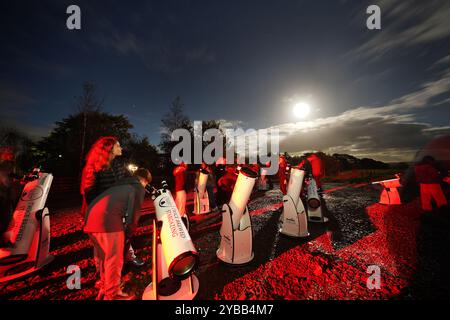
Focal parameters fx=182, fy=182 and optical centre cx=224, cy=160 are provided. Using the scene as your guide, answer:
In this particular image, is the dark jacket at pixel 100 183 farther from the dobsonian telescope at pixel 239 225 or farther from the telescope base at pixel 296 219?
the telescope base at pixel 296 219

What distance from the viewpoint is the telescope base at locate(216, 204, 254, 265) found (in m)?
3.40

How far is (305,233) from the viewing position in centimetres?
453

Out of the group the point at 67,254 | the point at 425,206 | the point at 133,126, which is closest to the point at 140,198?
the point at 67,254

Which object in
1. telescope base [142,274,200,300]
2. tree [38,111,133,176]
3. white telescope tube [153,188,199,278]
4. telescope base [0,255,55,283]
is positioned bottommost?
telescope base [0,255,55,283]

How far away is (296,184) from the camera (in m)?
4.63

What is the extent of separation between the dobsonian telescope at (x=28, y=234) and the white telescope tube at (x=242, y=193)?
3.72 m

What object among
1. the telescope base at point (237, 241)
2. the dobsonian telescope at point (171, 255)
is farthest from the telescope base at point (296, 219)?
the dobsonian telescope at point (171, 255)

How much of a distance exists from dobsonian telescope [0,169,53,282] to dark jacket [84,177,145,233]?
230 cm

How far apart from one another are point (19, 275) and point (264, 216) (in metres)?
6.16

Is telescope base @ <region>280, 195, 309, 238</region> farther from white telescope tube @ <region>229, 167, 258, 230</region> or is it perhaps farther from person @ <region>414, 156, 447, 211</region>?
person @ <region>414, 156, 447, 211</region>

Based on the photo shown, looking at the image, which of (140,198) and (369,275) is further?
(369,275)

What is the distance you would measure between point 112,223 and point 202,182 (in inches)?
196

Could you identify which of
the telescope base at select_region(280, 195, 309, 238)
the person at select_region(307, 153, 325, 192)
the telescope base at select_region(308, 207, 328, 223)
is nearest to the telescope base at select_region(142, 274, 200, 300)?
the telescope base at select_region(280, 195, 309, 238)
